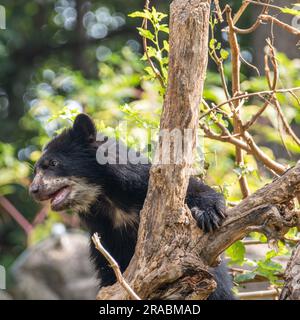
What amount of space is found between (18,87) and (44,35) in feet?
4.02

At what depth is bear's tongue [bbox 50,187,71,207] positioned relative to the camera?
589cm

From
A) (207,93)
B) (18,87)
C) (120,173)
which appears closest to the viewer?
(120,173)

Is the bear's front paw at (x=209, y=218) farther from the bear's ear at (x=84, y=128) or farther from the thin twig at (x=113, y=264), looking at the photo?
the bear's ear at (x=84, y=128)

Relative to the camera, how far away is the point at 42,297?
11.5 meters

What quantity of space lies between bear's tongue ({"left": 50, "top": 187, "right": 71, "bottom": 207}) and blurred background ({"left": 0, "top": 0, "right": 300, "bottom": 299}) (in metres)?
0.54

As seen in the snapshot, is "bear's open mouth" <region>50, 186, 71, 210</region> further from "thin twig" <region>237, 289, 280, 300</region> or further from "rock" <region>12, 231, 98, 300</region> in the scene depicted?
"rock" <region>12, 231, 98, 300</region>

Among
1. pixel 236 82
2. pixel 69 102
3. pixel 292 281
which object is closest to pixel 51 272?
pixel 69 102

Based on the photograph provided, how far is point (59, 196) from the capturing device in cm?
594

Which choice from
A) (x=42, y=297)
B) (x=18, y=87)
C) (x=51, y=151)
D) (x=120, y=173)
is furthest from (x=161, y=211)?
(x=18, y=87)

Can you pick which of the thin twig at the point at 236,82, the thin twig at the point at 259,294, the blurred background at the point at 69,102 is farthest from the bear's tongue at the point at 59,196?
the thin twig at the point at 259,294

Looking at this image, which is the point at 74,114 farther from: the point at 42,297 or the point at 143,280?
the point at 42,297

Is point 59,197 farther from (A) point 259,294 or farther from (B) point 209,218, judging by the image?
(B) point 209,218

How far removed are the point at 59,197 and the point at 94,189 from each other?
0.26 meters

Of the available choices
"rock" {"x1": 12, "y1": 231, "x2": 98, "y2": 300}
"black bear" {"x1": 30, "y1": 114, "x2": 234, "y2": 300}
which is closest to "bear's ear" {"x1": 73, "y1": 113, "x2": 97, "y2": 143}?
"black bear" {"x1": 30, "y1": 114, "x2": 234, "y2": 300}
